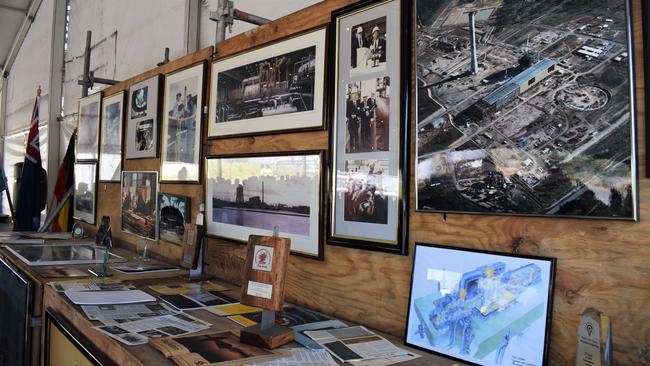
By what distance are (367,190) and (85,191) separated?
370cm

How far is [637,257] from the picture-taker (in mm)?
1073

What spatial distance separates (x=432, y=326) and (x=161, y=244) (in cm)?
218

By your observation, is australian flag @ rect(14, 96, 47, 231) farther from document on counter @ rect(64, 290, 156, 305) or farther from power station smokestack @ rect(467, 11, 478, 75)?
power station smokestack @ rect(467, 11, 478, 75)

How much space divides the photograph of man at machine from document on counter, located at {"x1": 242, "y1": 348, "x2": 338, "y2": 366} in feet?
3.13

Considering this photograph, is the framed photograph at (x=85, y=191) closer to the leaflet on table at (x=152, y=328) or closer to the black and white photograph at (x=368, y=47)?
the leaflet on table at (x=152, y=328)

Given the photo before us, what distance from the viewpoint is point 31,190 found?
5215 mm

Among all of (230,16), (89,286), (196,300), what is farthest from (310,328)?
(230,16)

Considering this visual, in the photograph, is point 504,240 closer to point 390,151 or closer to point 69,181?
point 390,151

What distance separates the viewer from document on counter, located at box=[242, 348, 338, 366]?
127cm

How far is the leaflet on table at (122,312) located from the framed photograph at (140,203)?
1299mm

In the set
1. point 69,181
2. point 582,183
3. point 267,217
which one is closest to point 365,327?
point 267,217

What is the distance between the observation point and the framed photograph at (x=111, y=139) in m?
3.71

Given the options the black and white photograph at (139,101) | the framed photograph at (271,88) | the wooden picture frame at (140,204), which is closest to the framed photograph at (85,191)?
the wooden picture frame at (140,204)

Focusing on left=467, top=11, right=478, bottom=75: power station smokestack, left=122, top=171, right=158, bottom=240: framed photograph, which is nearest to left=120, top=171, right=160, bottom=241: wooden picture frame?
left=122, top=171, right=158, bottom=240: framed photograph
